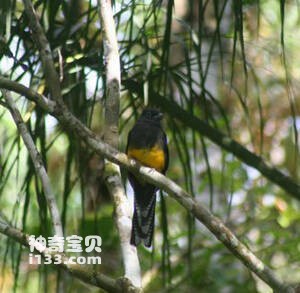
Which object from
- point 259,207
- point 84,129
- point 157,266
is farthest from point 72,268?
point 259,207

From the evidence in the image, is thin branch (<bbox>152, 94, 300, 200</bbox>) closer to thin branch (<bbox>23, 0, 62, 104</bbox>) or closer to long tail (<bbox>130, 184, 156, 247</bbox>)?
long tail (<bbox>130, 184, 156, 247</bbox>)

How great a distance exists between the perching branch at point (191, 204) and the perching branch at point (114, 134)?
0.16 metres

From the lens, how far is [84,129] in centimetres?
273

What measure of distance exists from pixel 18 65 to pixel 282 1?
3.95ft

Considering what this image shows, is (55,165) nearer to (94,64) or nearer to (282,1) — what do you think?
(94,64)

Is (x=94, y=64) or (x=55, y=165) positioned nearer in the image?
(x=94, y=64)

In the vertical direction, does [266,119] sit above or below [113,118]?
above

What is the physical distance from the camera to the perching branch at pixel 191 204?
8.27 ft

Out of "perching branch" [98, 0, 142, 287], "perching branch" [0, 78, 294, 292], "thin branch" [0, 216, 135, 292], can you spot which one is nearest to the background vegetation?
"perching branch" [98, 0, 142, 287]

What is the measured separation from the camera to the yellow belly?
446cm

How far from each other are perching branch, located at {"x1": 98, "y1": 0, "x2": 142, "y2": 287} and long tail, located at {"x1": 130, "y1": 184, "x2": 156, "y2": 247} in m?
0.56

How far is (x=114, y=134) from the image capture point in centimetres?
292

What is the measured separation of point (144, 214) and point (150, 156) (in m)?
0.58

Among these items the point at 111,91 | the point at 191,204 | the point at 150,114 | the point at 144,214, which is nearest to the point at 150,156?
the point at 150,114
